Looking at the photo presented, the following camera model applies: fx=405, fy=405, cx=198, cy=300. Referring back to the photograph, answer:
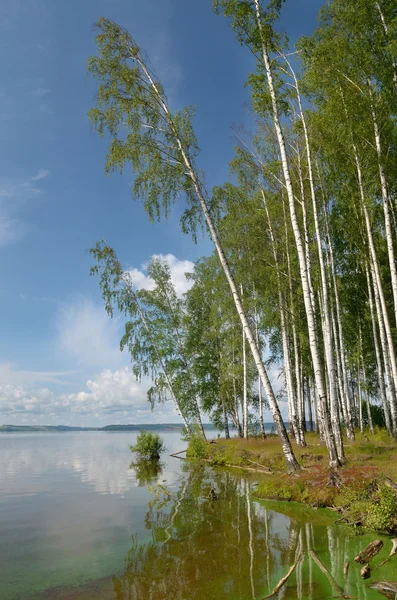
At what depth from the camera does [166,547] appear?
764 centimetres

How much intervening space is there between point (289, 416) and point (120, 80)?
1707 centimetres

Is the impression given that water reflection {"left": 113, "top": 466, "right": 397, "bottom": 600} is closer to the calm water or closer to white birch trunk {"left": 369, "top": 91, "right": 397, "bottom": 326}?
the calm water

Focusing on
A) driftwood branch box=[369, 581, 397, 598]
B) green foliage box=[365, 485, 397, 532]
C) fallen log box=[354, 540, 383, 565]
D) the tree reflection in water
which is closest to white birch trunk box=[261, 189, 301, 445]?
the tree reflection in water

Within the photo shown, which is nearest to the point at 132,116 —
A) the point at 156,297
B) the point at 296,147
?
the point at 296,147

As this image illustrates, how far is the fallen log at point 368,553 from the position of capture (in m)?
6.45

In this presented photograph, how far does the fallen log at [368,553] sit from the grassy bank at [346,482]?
165 cm

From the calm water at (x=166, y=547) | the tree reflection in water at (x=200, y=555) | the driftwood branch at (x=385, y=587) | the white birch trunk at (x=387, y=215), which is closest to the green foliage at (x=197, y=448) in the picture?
the calm water at (x=166, y=547)

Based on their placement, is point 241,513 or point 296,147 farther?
point 296,147

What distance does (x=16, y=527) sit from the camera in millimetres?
9805

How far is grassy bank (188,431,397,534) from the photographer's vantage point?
325 inches

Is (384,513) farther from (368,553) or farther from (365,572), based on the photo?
(365,572)

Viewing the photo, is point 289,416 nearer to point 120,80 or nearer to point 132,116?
point 132,116

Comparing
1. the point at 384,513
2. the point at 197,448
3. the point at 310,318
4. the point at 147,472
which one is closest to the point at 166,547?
the point at 384,513

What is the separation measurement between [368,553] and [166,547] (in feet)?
11.7
